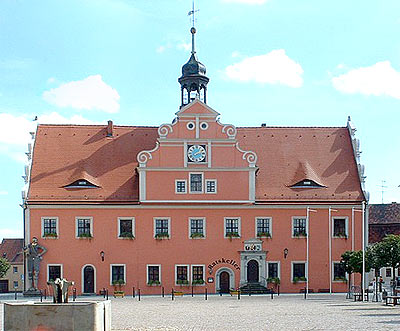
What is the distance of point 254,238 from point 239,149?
5491mm

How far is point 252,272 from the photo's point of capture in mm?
45406

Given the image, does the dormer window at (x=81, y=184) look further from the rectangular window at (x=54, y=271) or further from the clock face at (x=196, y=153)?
the clock face at (x=196, y=153)

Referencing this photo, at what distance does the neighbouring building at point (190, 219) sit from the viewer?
147ft

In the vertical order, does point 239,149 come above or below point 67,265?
above

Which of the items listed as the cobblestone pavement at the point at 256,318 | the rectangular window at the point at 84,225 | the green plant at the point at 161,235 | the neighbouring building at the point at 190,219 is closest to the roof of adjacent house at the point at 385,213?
the neighbouring building at the point at 190,219

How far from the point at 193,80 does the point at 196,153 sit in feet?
19.0

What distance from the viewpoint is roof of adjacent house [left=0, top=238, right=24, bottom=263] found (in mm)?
77125

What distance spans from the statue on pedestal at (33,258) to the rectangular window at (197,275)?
894 centimetres

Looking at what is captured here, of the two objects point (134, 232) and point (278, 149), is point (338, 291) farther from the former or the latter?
point (134, 232)

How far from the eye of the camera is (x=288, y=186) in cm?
4662

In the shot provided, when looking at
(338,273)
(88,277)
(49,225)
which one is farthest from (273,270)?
(49,225)

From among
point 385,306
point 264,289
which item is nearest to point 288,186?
point 264,289

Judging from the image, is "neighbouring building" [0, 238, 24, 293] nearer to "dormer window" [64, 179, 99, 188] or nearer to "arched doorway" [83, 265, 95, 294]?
"arched doorway" [83, 265, 95, 294]

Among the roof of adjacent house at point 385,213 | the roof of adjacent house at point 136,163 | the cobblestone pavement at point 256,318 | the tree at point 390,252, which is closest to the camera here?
the cobblestone pavement at point 256,318
